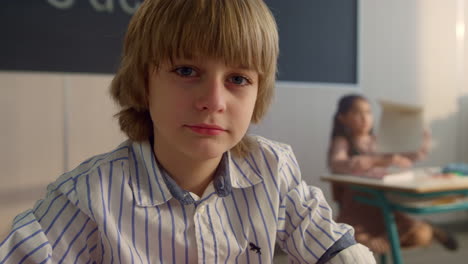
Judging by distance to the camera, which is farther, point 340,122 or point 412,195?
point 340,122

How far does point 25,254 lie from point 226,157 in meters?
0.35

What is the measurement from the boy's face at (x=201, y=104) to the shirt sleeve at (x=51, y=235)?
0.18 metres

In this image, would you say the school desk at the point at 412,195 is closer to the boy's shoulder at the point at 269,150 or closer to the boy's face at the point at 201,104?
the boy's shoulder at the point at 269,150

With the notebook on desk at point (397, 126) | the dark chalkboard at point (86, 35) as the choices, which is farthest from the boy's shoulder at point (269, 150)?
the notebook on desk at point (397, 126)

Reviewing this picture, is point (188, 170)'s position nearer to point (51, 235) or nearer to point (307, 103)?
point (51, 235)

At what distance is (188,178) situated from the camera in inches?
27.0

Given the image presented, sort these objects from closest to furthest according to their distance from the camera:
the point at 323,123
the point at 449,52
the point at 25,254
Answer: the point at 25,254
the point at 323,123
the point at 449,52

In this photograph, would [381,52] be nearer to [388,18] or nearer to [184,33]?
[388,18]

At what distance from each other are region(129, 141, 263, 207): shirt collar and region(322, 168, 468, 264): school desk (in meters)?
0.89

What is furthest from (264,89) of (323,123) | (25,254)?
(323,123)

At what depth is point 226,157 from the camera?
2.41 ft

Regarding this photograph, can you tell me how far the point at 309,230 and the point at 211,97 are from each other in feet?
0.96

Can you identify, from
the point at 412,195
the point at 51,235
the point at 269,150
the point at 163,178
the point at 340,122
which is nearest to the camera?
the point at 51,235

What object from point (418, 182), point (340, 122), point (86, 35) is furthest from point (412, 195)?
point (86, 35)
